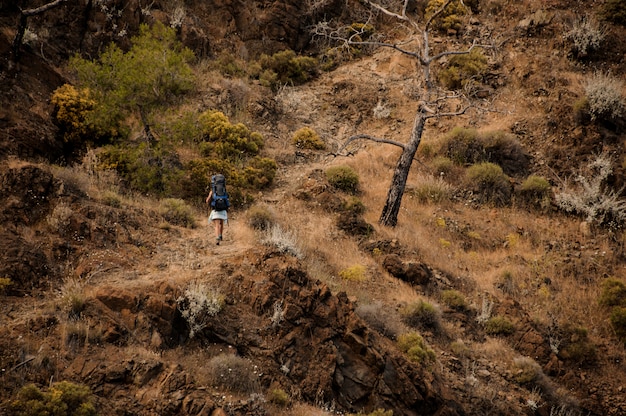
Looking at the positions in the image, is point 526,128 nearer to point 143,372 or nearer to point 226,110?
point 226,110

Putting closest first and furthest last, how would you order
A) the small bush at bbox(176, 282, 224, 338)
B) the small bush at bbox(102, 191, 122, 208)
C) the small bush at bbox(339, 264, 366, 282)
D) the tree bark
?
1. the small bush at bbox(176, 282, 224, 338)
2. the small bush at bbox(102, 191, 122, 208)
3. the small bush at bbox(339, 264, 366, 282)
4. the tree bark

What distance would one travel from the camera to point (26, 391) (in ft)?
21.4

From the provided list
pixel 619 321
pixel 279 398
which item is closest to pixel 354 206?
pixel 619 321

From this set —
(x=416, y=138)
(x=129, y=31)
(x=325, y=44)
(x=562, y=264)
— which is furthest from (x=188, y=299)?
(x=325, y=44)

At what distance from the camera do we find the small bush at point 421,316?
37.7ft

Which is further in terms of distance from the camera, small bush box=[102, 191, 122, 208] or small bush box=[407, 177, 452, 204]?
small bush box=[407, 177, 452, 204]

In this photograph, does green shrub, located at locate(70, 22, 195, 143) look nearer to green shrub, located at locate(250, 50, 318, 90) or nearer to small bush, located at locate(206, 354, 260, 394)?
green shrub, located at locate(250, 50, 318, 90)

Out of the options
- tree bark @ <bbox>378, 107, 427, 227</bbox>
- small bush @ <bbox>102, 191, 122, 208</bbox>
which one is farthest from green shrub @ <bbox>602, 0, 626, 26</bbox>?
small bush @ <bbox>102, 191, 122, 208</bbox>

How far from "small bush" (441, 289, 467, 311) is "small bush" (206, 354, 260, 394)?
18.5 feet

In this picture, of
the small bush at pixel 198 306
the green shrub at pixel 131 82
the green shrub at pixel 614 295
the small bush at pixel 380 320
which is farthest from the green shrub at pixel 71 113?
the green shrub at pixel 614 295

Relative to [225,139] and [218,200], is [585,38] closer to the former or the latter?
[225,139]

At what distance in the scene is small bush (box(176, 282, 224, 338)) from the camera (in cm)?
862

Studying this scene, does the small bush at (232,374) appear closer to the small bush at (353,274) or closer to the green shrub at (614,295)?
the small bush at (353,274)

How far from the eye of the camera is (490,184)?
56.9 feet
